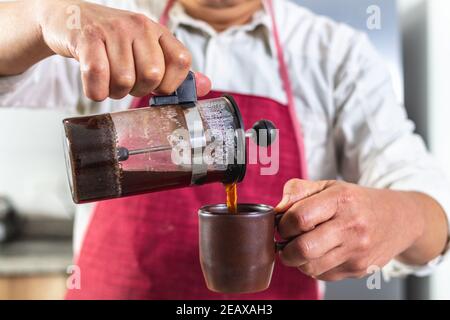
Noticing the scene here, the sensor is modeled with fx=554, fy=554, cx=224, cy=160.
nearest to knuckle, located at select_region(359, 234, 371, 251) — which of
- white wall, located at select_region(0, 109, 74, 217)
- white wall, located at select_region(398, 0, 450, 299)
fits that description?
white wall, located at select_region(398, 0, 450, 299)

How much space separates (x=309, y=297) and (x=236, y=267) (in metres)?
0.55

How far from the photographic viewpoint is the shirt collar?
1334mm

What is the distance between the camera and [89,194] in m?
0.71

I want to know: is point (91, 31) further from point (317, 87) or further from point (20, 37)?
point (317, 87)

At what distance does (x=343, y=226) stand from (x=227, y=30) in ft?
2.10

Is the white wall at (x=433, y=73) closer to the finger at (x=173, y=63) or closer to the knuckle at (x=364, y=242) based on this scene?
the knuckle at (x=364, y=242)

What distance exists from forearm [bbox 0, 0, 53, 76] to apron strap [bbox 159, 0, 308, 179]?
50cm

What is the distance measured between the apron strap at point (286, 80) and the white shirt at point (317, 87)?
0.01 metres

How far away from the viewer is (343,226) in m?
0.92

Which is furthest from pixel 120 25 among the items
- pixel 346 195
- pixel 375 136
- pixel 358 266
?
pixel 375 136

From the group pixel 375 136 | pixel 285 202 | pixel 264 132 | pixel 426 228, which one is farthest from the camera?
pixel 375 136
